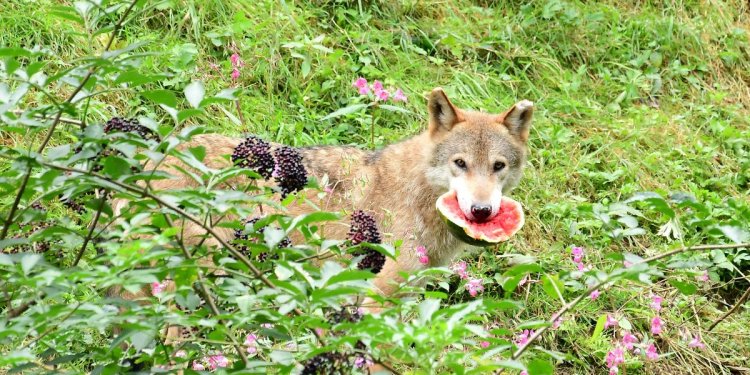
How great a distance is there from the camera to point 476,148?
613 centimetres

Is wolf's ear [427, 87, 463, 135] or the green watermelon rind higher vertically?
wolf's ear [427, 87, 463, 135]

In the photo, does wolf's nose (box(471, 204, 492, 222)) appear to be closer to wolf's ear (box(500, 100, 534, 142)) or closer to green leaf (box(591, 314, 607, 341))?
wolf's ear (box(500, 100, 534, 142))

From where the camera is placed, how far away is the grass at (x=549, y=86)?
22.2ft

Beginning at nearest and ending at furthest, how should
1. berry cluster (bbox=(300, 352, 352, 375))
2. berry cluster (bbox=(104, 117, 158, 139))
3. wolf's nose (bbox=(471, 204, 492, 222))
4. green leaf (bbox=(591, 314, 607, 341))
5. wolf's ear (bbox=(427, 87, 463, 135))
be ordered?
1. berry cluster (bbox=(300, 352, 352, 375))
2. berry cluster (bbox=(104, 117, 158, 139))
3. green leaf (bbox=(591, 314, 607, 341))
4. wolf's nose (bbox=(471, 204, 492, 222))
5. wolf's ear (bbox=(427, 87, 463, 135))

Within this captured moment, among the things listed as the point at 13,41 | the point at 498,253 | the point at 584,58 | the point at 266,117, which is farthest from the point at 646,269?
the point at 584,58

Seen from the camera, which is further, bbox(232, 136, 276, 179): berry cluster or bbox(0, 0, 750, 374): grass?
bbox(0, 0, 750, 374): grass

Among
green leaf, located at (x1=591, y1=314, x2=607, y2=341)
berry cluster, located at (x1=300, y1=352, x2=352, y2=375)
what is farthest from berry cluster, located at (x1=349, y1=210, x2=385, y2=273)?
green leaf, located at (x1=591, y1=314, x2=607, y2=341)

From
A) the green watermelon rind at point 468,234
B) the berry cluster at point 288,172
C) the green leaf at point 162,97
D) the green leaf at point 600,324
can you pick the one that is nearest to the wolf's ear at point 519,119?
the green watermelon rind at point 468,234

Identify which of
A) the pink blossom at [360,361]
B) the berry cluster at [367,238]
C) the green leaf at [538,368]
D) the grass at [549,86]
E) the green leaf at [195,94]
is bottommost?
the grass at [549,86]

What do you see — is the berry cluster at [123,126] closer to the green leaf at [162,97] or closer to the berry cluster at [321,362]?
the green leaf at [162,97]

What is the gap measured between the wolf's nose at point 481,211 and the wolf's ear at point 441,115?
82 centimetres

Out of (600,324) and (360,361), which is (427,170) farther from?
(360,361)

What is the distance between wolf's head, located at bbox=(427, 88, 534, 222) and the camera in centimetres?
602

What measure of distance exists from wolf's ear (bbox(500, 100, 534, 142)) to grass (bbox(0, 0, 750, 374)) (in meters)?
0.64
